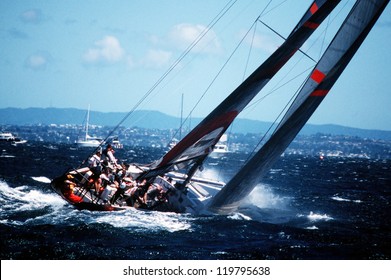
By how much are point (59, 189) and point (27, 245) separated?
4401 mm

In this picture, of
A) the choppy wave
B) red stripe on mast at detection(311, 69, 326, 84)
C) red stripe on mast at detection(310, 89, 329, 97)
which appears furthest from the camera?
red stripe on mast at detection(311, 69, 326, 84)

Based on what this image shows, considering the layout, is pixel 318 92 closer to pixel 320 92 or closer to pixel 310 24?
pixel 320 92

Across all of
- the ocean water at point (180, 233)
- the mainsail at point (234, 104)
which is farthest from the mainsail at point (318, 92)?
the ocean water at point (180, 233)

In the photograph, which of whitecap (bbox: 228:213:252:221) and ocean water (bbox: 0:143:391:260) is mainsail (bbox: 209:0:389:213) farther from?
ocean water (bbox: 0:143:391:260)

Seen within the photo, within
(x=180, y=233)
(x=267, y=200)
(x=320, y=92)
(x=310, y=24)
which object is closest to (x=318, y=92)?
(x=320, y=92)

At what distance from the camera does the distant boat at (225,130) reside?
43.6 ft

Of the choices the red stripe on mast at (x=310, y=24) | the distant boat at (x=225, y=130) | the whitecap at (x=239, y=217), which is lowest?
the whitecap at (x=239, y=217)

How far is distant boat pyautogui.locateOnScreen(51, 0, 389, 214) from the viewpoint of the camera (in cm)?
1328

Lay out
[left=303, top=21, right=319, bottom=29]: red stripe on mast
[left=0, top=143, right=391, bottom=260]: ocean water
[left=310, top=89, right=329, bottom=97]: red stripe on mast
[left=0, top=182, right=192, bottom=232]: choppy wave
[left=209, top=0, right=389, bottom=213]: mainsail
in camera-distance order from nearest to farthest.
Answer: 1. [left=0, top=143, right=391, bottom=260]: ocean water
2. [left=303, top=21, right=319, bottom=29]: red stripe on mast
3. [left=0, top=182, right=192, bottom=232]: choppy wave
4. [left=209, top=0, right=389, bottom=213]: mainsail
5. [left=310, top=89, right=329, bottom=97]: red stripe on mast

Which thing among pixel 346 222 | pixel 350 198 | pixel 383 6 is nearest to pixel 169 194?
pixel 346 222

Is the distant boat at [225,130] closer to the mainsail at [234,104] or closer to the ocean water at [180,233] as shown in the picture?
the mainsail at [234,104]

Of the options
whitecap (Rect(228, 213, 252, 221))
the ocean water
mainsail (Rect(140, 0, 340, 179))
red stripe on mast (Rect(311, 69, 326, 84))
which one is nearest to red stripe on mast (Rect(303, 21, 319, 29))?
mainsail (Rect(140, 0, 340, 179))

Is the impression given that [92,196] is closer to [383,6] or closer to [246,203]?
[246,203]

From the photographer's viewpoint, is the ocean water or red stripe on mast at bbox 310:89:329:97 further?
red stripe on mast at bbox 310:89:329:97
